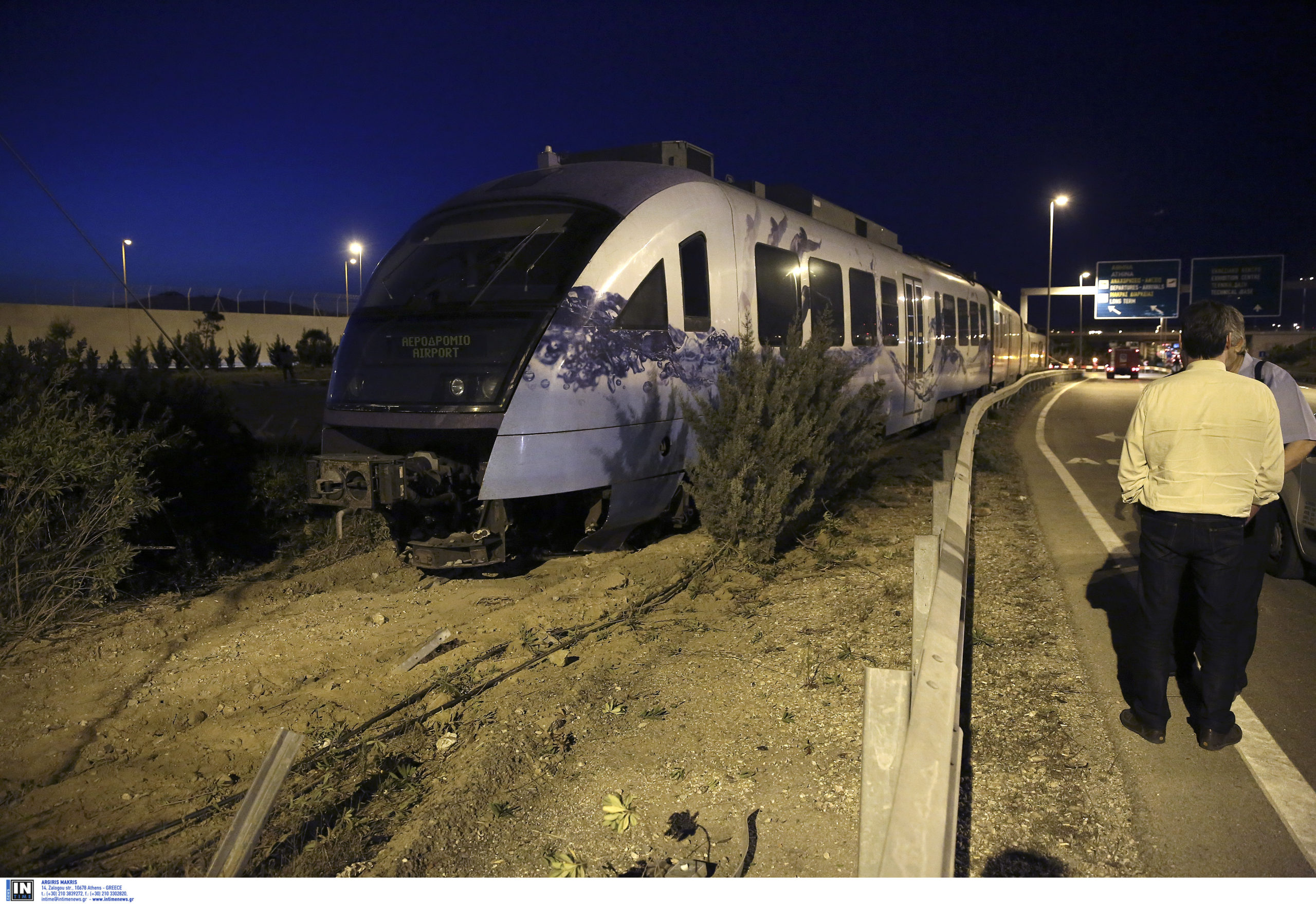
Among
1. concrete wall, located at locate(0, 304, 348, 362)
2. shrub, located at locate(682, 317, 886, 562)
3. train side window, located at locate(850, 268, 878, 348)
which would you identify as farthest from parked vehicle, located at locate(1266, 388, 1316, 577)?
concrete wall, located at locate(0, 304, 348, 362)

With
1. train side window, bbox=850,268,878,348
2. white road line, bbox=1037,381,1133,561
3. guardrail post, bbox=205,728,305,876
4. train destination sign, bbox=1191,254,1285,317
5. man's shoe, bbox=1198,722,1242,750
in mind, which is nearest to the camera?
guardrail post, bbox=205,728,305,876

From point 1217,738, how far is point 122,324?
172 feet

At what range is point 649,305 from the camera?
698 cm

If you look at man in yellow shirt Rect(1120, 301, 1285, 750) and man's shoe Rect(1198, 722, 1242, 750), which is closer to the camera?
man in yellow shirt Rect(1120, 301, 1285, 750)

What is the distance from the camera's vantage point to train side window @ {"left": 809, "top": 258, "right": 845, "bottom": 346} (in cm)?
1005

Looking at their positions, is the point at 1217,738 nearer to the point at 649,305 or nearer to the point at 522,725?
the point at 522,725

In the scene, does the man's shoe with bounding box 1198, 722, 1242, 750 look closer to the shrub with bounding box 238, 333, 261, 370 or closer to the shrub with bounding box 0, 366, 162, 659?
the shrub with bounding box 0, 366, 162, 659

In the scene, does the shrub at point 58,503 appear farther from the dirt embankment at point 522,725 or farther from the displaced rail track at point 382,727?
the displaced rail track at point 382,727

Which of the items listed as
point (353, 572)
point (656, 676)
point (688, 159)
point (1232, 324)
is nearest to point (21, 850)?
point (656, 676)

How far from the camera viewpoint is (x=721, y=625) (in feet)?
19.0

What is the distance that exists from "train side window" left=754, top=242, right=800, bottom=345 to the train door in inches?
206

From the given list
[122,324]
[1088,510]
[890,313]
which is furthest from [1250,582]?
[122,324]

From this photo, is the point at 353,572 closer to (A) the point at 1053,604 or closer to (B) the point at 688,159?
(B) the point at 688,159

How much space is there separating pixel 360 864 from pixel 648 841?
109cm
